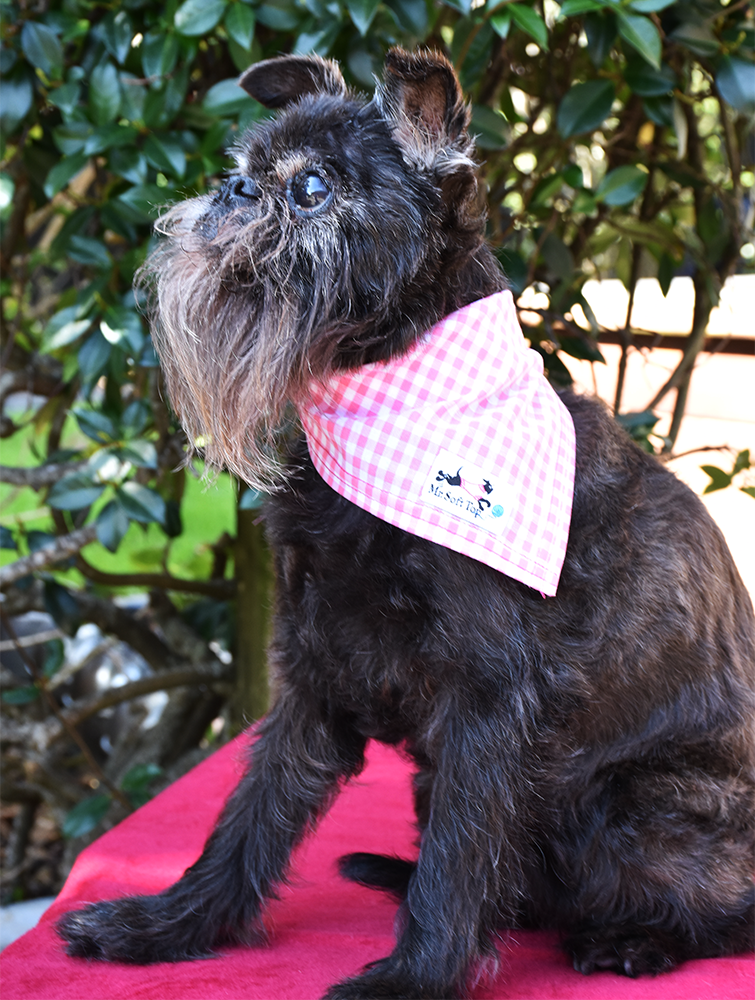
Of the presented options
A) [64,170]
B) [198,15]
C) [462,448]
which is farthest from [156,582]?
[462,448]

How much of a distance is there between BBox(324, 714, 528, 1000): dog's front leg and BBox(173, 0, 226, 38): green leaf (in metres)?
1.48

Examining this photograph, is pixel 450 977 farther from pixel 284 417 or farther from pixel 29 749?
pixel 29 749

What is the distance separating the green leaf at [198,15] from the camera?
1957 mm

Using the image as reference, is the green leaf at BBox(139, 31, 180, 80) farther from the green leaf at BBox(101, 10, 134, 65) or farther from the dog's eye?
the dog's eye

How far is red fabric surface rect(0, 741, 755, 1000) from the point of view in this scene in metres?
1.48

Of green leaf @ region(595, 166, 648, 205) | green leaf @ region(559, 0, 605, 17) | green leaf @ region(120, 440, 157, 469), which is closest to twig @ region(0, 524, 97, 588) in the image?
green leaf @ region(120, 440, 157, 469)

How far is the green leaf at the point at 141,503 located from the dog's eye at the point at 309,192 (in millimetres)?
912

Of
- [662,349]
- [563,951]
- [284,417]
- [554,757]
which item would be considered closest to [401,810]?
[563,951]

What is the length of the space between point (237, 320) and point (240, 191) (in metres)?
0.20

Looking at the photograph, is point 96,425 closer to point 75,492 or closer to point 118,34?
point 75,492

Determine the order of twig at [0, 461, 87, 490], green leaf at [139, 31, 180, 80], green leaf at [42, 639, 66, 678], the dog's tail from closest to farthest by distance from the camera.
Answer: the dog's tail < green leaf at [139, 31, 180, 80] < twig at [0, 461, 87, 490] < green leaf at [42, 639, 66, 678]

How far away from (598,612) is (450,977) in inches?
23.7

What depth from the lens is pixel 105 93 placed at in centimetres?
210

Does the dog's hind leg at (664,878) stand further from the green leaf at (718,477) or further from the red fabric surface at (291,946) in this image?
the green leaf at (718,477)
